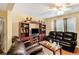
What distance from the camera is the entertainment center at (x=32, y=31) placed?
2115mm

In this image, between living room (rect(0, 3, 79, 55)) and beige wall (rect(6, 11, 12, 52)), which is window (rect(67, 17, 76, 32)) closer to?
living room (rect(0, 3, 79, 55))

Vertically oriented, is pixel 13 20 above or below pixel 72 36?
above

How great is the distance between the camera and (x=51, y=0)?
211 centimetres

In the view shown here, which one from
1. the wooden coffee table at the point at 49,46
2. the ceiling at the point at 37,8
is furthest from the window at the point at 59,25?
the wooden coffee table at the point at 49,46

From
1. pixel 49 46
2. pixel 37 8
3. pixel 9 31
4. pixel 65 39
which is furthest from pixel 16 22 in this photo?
pixel 65 39

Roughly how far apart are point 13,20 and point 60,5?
76 cm

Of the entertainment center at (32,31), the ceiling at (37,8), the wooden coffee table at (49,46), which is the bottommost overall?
the wooden coffee table at (49,46)

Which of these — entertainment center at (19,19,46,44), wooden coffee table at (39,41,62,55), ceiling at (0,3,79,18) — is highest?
ceiling at (0,3,79,18)

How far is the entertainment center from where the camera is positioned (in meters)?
2.12

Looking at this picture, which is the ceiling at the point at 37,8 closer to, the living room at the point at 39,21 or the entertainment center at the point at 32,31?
the living room at the point at 39,21

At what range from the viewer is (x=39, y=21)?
2.14 m

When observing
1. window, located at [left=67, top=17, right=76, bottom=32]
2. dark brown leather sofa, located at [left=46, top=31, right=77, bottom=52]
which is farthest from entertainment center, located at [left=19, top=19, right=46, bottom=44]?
window, located at [left=67, top=17, right=76, bottom=32]
